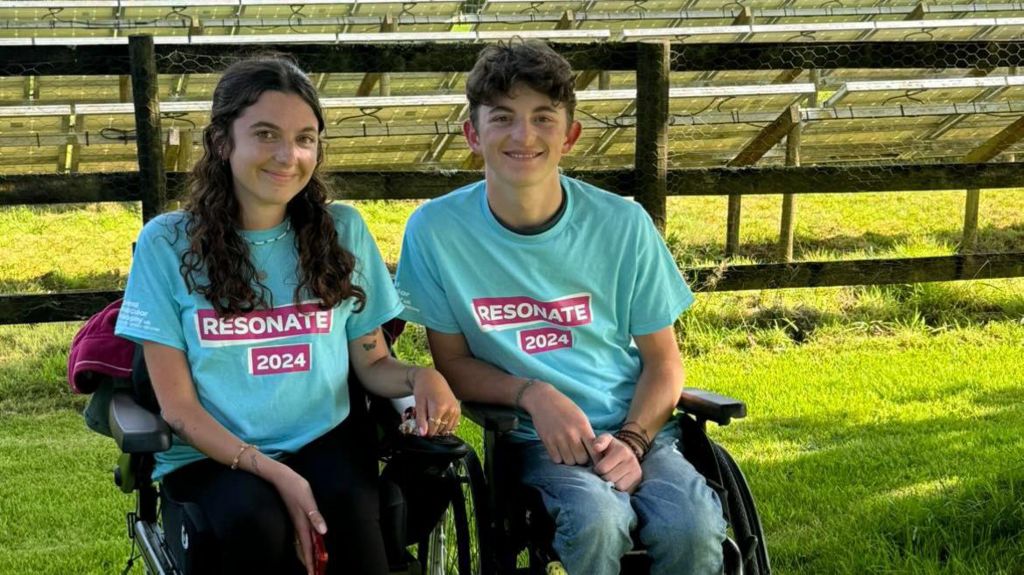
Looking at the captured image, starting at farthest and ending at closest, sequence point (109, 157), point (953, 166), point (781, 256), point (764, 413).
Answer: point (109, 157) → point (781, 256) → point (953, 166) → point (764, 413)

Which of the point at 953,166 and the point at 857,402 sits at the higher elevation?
the point at 953,166

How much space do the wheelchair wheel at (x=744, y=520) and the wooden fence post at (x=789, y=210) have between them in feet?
14.5

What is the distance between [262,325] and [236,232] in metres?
0.21

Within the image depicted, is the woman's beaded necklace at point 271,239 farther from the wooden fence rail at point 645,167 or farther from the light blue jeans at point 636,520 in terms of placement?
the wooden fence rail at point 645,167

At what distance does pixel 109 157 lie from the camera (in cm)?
842

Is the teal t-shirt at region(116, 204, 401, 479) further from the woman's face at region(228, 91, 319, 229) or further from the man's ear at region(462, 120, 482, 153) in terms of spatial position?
the man's ear at region(462, 120, 482, 153)

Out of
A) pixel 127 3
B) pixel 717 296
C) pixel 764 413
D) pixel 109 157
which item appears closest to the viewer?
pixel 764 413

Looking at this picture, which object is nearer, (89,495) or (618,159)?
(89,495)

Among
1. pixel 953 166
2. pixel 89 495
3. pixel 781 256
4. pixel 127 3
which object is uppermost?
pixel 127 3

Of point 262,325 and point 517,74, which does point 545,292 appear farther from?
point 262,325

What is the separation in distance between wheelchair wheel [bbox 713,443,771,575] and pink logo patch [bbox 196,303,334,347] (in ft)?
3.04

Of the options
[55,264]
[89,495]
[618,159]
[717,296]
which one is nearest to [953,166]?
[717,296]

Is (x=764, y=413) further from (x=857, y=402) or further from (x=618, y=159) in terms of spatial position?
Answer: (x=618, y=159)

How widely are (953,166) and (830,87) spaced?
449 centimetres
